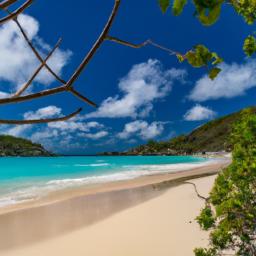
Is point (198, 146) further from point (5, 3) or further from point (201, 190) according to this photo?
point (5, 3)

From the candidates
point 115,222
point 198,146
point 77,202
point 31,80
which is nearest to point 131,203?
point 77,202

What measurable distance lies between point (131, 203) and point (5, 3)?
1266cm

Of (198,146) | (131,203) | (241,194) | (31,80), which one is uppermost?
(198,146)

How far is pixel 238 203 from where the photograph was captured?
4184mm

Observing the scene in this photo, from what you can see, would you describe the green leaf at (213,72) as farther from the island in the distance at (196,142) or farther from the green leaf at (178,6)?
the island in the distance at (196,142)

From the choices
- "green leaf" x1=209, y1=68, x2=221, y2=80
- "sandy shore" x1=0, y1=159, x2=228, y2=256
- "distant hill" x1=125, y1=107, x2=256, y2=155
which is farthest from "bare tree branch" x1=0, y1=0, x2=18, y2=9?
"distant hill" x1=125, y1=107, x2=256, y2=155

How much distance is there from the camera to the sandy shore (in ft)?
24.3

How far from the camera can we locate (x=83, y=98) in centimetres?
100

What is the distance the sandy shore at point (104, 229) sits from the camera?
7.41 m

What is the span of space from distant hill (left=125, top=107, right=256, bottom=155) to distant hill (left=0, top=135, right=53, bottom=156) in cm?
4305

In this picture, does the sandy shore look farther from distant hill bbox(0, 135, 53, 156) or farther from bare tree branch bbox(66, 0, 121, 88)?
distant hill bbox(0, 135, 53, 156)

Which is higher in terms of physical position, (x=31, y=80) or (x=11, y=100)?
(x=31, y=80)

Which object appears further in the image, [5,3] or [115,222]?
[115,222]

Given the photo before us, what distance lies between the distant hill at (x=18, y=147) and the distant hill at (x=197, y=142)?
4305 centimetres
